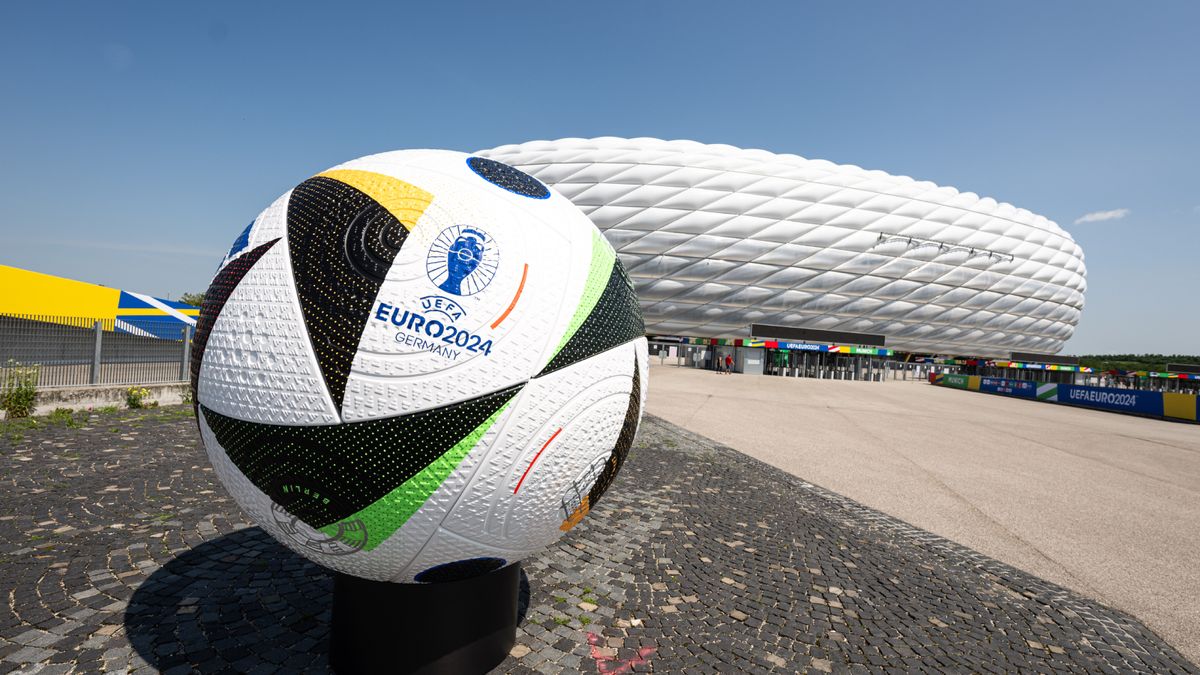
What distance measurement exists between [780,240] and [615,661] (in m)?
51.5

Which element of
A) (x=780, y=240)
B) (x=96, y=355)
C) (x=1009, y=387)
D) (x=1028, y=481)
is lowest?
(x=1028, y=481)

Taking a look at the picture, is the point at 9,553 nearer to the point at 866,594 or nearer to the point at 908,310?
the point at 866,594

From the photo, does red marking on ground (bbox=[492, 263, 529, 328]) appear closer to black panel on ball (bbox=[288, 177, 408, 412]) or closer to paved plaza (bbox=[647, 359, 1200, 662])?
black panel on ball (bbox=[288, 177, 408, 412])

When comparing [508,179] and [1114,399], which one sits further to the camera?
[1114,399]

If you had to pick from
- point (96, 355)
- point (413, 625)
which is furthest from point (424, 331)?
point (96, 355)

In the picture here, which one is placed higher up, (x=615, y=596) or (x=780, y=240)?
(x=780, y=240)

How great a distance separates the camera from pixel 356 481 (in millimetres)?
2205

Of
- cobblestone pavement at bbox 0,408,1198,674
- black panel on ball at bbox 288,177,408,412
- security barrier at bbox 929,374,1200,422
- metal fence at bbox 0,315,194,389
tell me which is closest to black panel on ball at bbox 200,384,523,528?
black panel on ball at bbox 288,177,408,412

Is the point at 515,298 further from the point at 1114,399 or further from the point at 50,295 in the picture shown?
the point at 1114,399

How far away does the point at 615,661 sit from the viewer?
3143mm

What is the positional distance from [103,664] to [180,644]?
12.7 inches

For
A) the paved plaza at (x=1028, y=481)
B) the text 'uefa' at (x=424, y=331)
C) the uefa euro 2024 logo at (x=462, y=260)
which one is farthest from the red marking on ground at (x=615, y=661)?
the paved plaza at (x=1028, y=481)

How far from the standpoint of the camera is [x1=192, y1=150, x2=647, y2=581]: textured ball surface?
217 centimetres

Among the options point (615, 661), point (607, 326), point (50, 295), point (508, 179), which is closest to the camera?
point (607, 326)
